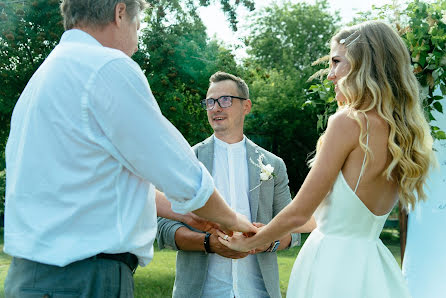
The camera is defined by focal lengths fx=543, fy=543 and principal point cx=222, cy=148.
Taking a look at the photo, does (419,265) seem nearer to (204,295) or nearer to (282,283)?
(204,295)

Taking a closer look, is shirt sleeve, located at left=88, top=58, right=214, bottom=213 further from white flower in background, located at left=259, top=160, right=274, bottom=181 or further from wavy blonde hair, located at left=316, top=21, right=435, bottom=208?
white flower in background, located at left=259, top=160, right=274, bottom=181

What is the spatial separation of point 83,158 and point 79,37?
23.1 inches

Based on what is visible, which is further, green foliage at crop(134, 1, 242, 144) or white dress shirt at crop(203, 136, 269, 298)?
green foliage at crop(134, 1, 242, 144)

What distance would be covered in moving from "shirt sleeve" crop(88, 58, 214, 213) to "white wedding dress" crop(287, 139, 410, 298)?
3.10ft

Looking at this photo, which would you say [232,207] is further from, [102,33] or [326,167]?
[102,33]

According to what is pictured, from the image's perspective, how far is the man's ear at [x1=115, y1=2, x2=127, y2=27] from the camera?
2.49 m

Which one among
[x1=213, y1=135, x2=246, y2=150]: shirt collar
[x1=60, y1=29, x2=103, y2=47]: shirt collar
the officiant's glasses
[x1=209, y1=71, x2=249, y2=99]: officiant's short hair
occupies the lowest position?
[x1=213, y1=135, x2=246, y2=150]: shirt collar

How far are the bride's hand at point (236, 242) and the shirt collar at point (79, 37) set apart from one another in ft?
5.39

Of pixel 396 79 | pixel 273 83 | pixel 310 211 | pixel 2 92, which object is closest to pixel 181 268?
pixel 310 211

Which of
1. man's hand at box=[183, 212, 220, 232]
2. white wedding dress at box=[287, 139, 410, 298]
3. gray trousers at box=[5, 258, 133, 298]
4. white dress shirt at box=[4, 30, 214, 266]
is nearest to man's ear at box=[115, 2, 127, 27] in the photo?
white dress shirt at box=[4, 30, 214, 266]

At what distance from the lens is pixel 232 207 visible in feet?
13.4

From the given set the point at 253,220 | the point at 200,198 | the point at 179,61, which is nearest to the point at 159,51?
the point at 179,61

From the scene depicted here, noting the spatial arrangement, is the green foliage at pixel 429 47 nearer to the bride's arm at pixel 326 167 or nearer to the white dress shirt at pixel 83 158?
the bride's arm at pixel 326 167

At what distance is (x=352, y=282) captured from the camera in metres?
2.92
